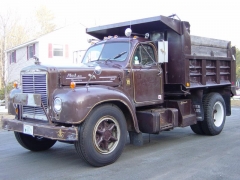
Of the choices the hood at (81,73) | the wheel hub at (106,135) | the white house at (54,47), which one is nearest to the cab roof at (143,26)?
the hood at (81,73)

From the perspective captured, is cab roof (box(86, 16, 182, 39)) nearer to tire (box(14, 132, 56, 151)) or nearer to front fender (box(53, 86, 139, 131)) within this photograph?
front fender (box(53, 86, 139, 131))

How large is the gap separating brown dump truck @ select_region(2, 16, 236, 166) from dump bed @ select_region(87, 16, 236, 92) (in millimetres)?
24

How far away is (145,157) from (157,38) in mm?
3165

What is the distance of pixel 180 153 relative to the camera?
20.8 feet

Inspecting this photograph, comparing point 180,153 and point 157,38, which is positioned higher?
point 157,38

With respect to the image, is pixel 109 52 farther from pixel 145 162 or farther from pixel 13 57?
pixel 13 57

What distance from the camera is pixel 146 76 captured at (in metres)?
6.82

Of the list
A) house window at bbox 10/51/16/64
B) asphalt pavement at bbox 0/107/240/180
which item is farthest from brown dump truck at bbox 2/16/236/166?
house window at bbox 10/51/16/64

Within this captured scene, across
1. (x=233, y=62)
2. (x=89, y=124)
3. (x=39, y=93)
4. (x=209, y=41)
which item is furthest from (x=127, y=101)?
(x=233, y=62)

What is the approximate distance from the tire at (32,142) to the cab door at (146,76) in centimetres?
216

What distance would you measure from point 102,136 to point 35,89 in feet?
4.88

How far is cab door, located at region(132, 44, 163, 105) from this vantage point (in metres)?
6.63

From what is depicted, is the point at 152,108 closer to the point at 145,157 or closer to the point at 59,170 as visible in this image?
the point at 145,157

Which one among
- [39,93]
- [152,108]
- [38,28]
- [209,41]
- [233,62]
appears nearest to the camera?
[39,93]
